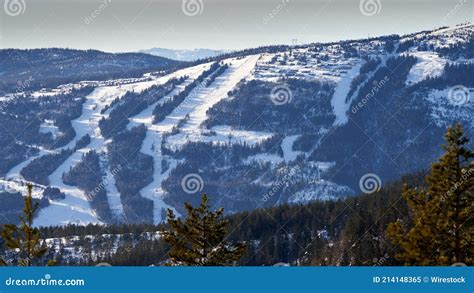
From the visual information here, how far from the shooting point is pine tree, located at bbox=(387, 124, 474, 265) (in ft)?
131

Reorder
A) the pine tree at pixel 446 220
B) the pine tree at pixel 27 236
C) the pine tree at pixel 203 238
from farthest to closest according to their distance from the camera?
1. the pine tree at pixel 203 238
2. the pine tree at pixel 27 236
3. the pine tree at pixel 446 220

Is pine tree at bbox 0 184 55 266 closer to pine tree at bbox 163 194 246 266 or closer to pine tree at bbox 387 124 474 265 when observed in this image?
pine tree at bbox 163 194 246 266

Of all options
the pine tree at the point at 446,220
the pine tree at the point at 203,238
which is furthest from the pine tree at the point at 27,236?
the pine tree at the point at 446,220

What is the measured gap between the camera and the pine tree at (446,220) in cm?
4003

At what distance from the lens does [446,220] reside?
40.3 m

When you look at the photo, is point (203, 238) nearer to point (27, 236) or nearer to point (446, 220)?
point (27, 236)

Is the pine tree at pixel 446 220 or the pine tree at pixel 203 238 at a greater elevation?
the pine tree at pixel 446 220

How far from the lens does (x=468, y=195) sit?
41.1m

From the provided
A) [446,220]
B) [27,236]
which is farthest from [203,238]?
[446,220]

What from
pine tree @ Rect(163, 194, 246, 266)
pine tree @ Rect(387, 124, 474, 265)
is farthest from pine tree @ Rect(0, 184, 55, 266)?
pine tree @ Rect(387, 124, 474, 265)

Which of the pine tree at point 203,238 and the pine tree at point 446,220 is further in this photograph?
the pine tree at point 203,238

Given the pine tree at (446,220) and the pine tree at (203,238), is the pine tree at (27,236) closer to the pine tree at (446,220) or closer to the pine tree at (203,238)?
the pine tree at (203,238)
